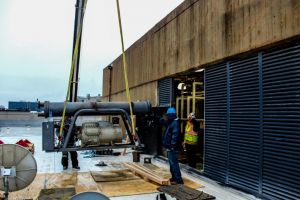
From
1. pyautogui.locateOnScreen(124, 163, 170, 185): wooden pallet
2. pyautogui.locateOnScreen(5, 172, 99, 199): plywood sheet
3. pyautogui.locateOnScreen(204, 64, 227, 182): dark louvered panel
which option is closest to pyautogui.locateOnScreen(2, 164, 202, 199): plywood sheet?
pyautogui.locateOnScreen(5, 172, 99, 199): plywood sheet

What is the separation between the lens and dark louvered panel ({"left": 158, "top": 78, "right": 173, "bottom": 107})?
36.4 feet

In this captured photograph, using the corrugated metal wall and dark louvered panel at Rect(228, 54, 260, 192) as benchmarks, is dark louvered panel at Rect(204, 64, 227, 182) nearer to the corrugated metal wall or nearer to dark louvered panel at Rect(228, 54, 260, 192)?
the corrugated metal wall

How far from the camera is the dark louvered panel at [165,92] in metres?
11.1

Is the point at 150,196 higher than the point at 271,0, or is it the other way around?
the point at 271,0

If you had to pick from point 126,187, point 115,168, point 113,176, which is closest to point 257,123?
point 126,187

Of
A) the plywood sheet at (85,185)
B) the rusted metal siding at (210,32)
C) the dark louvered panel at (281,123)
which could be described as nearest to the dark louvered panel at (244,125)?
the dark louvered panel at (281,123)

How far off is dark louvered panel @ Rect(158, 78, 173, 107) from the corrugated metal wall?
2.68 meters

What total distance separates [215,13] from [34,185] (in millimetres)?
6221

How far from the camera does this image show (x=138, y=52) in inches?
583

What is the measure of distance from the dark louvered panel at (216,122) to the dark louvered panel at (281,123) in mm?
1513

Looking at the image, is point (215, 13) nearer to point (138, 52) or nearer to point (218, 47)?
point (218, 47)

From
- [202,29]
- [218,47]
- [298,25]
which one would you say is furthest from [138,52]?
[298,25]

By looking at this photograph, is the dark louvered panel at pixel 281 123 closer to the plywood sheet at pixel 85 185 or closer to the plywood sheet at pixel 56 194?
the plywood sheet at pixel 85 185

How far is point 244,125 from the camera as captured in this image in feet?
23.0
